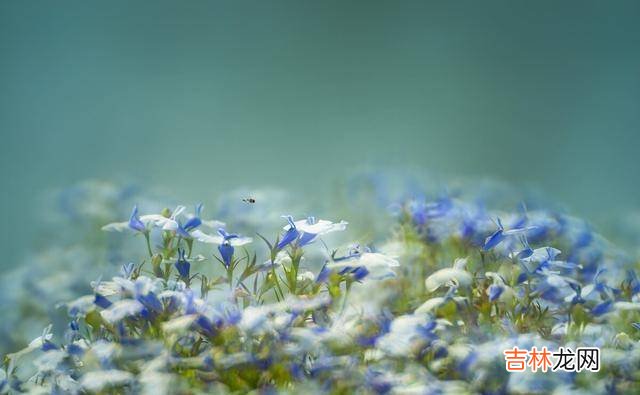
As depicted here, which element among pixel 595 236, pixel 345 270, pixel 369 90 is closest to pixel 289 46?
pixel 369 90

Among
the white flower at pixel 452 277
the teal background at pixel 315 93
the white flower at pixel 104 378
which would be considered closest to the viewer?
the white flower at pixel 104 378

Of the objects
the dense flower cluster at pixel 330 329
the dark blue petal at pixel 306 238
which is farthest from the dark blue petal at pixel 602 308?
the dark blue petal at pixel 306 238

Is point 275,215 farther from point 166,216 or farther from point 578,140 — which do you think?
point 578,140

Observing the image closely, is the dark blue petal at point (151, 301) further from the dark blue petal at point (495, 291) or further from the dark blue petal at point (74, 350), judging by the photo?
the dark blue petal at point (495, 291)

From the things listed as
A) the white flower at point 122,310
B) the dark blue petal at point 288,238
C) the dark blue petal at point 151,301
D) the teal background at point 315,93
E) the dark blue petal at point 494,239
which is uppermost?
the teal background at point 315,93

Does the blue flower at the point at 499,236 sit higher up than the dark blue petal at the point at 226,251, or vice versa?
the blue flower at the point at 499,236

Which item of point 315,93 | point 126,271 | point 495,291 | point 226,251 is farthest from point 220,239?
point 315,93

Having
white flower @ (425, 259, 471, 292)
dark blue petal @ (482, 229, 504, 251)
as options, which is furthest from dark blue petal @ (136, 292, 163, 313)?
dark blue petal @ (482, 229, 504, 251)
